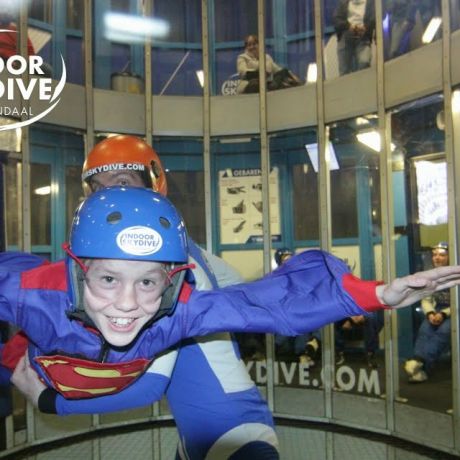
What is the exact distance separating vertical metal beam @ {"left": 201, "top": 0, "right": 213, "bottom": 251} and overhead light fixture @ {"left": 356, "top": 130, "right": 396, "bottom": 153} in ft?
5.63

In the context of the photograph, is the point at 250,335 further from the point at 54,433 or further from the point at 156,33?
the point at 156,33

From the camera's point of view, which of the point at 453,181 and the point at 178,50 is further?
the point at 178,50

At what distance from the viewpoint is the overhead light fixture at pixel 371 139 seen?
546 cm

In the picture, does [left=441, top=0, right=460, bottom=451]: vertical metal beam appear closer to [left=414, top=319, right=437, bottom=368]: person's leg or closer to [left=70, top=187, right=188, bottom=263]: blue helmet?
[left=414, top=319, right=437, bottom=368]: person's leg

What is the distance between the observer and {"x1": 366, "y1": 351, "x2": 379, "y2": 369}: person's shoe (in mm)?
5676

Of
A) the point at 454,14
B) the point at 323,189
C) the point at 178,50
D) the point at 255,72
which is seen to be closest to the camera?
the point at 454,14

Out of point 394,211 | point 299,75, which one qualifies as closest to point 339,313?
point 394,211

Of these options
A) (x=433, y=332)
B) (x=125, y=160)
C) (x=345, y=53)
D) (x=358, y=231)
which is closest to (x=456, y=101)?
(x=345, y=53)

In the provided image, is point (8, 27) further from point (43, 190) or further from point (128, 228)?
point (128, 228)

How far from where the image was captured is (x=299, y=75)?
611 cm

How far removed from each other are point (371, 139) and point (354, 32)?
46.3 inches

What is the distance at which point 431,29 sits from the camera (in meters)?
4.91

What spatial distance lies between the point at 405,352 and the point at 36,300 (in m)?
4.54

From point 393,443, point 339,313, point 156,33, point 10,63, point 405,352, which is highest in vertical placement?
point 156,33
